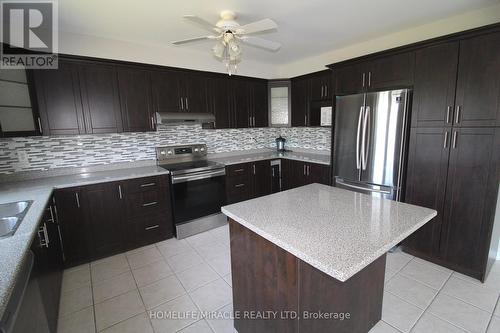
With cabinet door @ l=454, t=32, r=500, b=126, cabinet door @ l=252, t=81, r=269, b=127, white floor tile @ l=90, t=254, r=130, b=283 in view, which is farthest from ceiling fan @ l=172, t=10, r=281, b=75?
white floor tile @ l=90, t=254, r=130, b=283

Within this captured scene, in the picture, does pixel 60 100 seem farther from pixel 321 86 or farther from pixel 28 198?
pixel 321 86

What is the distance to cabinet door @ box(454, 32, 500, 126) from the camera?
6.38 ft

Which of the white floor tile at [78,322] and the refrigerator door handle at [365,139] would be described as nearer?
the white floor tile at [78,322]

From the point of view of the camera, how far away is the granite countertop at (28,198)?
3.25ft

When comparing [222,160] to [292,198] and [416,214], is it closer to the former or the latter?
[292,198]

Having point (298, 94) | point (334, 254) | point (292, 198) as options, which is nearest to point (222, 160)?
point (298, 94)

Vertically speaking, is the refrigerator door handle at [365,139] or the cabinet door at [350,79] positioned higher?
the cabinet door at [350,79]

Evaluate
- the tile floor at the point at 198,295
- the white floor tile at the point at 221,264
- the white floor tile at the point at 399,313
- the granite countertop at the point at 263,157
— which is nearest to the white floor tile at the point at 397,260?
the tile floor at the point at 198,295

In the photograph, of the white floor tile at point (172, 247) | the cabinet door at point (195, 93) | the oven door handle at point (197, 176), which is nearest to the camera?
the white floor tile at point (172, 247)

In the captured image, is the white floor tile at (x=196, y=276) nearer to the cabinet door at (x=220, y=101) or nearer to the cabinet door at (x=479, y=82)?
the cabinet door at (x=220, y=101)

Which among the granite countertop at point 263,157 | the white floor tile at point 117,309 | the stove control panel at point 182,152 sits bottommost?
the white floor tile at point 117,309

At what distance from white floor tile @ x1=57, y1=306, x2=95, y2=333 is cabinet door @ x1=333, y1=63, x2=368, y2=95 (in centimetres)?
335

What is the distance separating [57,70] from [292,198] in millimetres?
2732

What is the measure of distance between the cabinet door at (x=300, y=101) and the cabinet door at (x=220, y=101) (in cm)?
112
